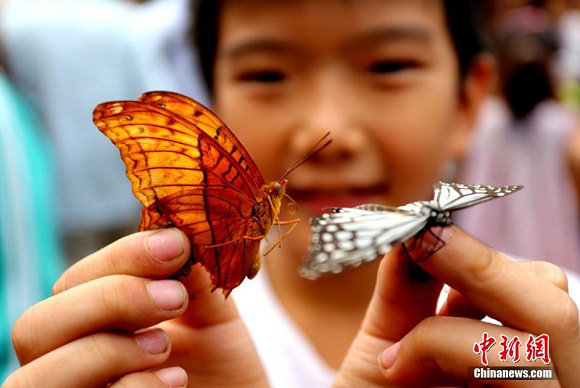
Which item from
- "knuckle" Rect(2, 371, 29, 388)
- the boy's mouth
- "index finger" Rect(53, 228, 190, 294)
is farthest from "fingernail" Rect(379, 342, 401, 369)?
the boy's mouth

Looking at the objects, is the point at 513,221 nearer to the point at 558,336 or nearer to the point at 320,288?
the point at 320,288

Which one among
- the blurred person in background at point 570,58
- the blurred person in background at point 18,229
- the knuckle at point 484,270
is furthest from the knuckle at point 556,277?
the blurred person in background at point 570,58

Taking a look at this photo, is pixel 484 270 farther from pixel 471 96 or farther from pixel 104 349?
pixel 471 96

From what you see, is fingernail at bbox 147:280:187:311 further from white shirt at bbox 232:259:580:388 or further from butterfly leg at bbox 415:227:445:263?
white shirt at bbox 232:259:580:388

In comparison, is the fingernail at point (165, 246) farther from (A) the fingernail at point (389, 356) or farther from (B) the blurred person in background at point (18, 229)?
(B) the blurred person in background at point (18, 229)

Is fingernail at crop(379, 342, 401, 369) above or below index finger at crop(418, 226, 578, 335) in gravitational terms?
below

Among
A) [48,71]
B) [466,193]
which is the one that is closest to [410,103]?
[466,193]
